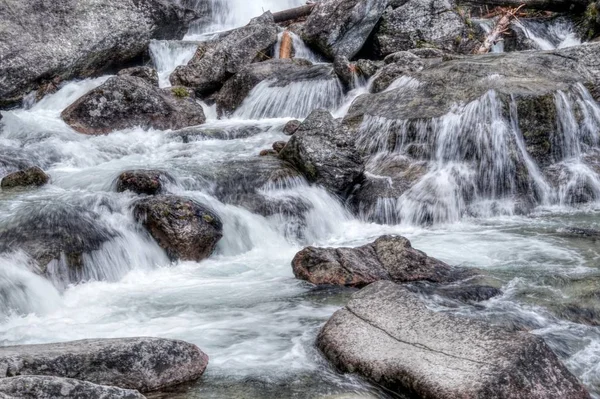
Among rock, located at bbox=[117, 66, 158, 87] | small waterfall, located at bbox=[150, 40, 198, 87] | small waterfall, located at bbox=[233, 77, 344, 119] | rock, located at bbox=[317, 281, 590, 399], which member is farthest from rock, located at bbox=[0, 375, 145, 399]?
small waterfall, located at bbox=[150, 40, 198, 87]

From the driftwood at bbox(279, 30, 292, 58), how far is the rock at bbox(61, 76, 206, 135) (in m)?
4.55

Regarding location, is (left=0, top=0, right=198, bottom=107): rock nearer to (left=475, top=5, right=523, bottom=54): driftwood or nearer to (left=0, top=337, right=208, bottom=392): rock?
(left=475, top=5, right=523, bottom=54): driftwood

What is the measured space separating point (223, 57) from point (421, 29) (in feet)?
17.5

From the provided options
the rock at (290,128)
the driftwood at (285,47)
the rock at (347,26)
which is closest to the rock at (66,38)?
the driftwood at (285,47)

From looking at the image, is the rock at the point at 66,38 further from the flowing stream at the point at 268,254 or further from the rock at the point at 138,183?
the rock at the point at 138,183

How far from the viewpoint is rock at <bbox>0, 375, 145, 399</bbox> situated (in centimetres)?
339

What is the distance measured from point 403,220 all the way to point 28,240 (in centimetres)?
554

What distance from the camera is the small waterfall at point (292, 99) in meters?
15.2

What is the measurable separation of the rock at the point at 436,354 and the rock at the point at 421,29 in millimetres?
12978

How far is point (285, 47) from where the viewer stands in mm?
18047

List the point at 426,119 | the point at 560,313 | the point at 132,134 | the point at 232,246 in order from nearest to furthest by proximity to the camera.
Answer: the point at 560,313 → the point at 232,246 → the point at 426,119 → the point at 132,134

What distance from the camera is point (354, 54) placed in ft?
57.5

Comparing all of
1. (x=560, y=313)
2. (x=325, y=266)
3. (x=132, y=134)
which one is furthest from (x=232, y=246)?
(x=132, y=134)

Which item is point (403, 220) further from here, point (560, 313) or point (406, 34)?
point (406, 34)
